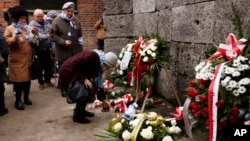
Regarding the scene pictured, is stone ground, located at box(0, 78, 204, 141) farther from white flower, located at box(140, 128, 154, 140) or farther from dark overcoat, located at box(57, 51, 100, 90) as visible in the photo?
white flower, located at box(140, 128, 154, 140)

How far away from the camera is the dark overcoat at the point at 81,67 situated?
5.00 metres

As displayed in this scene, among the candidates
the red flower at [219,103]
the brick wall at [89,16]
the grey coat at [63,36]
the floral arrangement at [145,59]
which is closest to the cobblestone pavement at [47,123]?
the floral arrangement at [145,59]

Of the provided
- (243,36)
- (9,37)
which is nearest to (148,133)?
(243,36)

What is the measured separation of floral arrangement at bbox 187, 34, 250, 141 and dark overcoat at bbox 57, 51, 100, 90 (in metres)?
2.06

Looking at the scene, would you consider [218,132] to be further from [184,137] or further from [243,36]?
[184,137]

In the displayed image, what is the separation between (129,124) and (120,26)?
5.11 meters

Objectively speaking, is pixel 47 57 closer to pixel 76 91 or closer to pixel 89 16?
pixel 76 91

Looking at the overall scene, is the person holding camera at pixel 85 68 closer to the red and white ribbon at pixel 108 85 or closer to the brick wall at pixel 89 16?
the red and white ribbon at pixel 108 85

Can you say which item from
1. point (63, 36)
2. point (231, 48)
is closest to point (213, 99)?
point (231, 48)

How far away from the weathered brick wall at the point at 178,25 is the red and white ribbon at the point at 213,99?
1.15 metres

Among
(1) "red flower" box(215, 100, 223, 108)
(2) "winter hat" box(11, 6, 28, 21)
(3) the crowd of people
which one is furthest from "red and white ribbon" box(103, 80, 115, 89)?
(1) "red flower" box(215, 100, 223, 108)

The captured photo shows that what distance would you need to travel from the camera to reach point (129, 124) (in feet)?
10.7

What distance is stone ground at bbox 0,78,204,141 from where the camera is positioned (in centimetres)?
475

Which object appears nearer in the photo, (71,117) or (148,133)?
(148,133)
